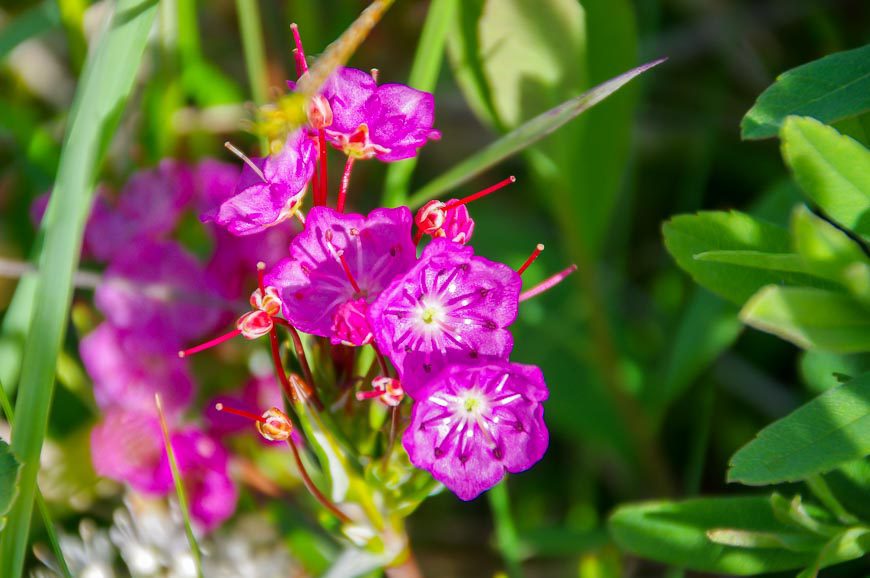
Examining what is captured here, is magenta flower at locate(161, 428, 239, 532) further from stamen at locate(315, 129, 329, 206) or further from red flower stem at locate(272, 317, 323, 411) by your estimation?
stamen at locate(315, 129, 329, 206)

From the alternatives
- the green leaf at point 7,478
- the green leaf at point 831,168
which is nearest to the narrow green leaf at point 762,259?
the green leaf at point 831,168

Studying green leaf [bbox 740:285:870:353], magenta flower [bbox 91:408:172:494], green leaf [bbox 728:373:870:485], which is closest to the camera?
green leaf [bbox 740:285:870:353]

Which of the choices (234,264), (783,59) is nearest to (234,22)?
(234,264)

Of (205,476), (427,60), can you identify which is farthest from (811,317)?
(205,476)

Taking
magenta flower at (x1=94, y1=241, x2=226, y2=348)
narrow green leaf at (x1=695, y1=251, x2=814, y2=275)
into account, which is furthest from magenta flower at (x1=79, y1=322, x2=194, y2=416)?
narrow green leaf at (x1=695, y1=251, x2=814, y2=275)

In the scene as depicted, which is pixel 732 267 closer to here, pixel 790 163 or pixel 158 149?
pixel 790 163

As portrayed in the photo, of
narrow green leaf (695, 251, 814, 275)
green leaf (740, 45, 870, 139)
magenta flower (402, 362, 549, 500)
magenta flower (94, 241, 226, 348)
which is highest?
green leaf (740, 45, 870, 139)
